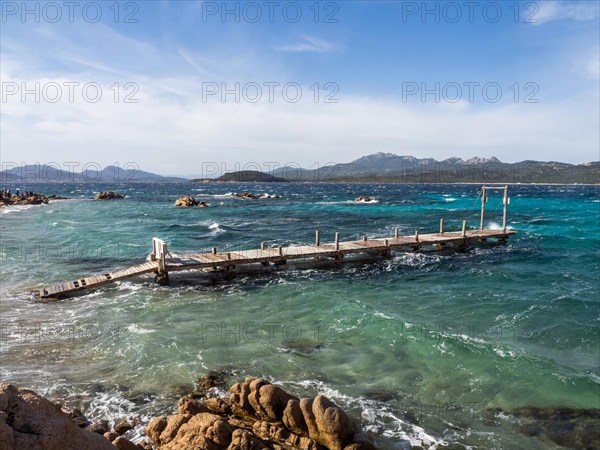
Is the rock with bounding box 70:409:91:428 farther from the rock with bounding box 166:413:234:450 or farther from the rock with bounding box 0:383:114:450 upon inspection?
the rock with bounding box 0:383:114:450

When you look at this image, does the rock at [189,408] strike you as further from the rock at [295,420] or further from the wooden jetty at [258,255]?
the wooden jetty at [258,255]

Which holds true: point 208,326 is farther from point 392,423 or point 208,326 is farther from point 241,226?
point 241,226

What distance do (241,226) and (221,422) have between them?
1653 inches

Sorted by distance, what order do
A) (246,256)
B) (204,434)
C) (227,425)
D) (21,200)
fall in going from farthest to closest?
(21,200), (246,256), (227,425), (204,434)

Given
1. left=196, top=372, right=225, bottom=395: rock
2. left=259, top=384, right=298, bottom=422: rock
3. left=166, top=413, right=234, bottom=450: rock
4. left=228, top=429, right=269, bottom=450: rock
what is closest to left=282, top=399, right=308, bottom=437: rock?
left=259, top=384, right=298, bottom=422: rock

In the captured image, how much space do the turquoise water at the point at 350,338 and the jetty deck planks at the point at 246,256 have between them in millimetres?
773

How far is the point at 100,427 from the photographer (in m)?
8.84

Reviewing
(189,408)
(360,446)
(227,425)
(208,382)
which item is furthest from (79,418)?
(360,446)

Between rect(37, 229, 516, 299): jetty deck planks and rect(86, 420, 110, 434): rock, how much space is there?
12.5 metres

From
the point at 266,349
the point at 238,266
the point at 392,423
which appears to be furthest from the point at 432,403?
the point at 238,266

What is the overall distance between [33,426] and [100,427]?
439 cm

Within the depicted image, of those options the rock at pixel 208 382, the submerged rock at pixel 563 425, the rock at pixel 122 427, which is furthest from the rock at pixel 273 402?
the submerged rock at pixel 563 425

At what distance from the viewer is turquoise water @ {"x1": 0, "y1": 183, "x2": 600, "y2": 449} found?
10.9 meters

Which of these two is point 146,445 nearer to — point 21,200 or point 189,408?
point 189,408
